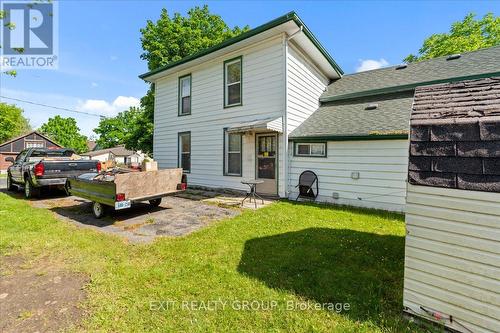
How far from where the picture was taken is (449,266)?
2.13m

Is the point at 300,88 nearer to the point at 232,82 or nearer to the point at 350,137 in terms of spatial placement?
the point at 232,82

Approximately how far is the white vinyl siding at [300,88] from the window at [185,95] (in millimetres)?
5262

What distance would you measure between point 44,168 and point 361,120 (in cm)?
1093

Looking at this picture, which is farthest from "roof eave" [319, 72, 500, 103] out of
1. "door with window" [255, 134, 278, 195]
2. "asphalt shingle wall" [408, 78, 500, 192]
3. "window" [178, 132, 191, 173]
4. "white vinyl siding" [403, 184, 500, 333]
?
"white vinyl siding" [403, 184, 500, 333]

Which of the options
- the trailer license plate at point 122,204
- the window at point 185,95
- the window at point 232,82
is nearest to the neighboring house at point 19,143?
the window at point 185,95

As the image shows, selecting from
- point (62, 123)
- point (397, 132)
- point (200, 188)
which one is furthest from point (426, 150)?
point (62, 123)

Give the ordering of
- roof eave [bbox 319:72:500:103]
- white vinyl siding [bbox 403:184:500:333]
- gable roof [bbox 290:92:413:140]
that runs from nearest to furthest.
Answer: white vinyl siding [bbox 403:184:500:333]
gable roof [bbox 290:92:413:140]
roof eave [bbox 319:72:500:103]

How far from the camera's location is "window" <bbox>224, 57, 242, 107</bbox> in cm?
949

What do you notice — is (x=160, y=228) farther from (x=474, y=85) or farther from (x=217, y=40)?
(x=217, y=40)

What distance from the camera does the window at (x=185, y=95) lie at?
11.3 meters

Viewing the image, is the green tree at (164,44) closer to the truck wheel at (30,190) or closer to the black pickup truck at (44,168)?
the black pickup truck at (44,168)

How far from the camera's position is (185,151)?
11586 mm

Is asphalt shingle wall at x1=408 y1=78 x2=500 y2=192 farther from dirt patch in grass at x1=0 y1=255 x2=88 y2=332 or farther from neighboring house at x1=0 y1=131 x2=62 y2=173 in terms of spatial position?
neighboring house at x1=0 y1=131 x2=62 y2=173

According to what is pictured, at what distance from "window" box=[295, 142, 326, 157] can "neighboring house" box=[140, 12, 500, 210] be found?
3 centimetres
